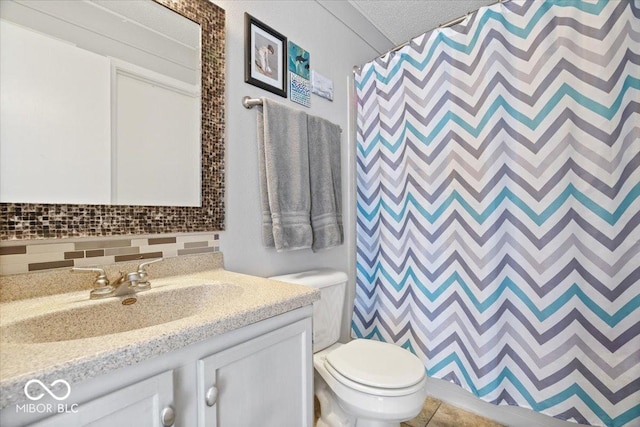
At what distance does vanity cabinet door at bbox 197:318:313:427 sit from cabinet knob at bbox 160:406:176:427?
0.21 ft

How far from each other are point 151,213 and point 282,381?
2.27ft

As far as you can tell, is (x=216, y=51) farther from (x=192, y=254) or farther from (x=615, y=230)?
(x=615, y=230)

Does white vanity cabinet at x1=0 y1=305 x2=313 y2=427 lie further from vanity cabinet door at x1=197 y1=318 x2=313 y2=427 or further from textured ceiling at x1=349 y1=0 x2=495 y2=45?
textured ceiling at x1=349 y1=0 x2=495 y2=45

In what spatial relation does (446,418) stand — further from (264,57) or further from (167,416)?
(264,57)

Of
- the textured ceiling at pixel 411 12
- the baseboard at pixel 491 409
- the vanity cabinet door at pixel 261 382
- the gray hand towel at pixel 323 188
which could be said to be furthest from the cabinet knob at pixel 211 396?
the textured ceiling at pixel 411 12

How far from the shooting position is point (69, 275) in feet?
2.73

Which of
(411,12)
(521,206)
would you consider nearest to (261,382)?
(521,206)

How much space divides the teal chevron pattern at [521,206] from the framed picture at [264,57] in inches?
24.7

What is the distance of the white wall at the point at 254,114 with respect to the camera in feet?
4.06

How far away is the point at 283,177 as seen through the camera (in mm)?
1348

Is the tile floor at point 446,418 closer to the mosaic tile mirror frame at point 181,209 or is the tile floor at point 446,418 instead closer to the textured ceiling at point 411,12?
the mosaic tile mirror frame at point 181,209

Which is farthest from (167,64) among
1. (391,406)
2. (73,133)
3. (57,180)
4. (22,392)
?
(391,406)

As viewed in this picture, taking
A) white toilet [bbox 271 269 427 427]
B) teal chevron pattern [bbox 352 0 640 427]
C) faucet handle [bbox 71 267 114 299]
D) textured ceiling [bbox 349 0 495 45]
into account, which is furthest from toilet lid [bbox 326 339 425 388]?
textured ceiling [bbox 349 0 495 45]

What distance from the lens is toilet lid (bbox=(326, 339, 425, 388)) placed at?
40.8 inches
